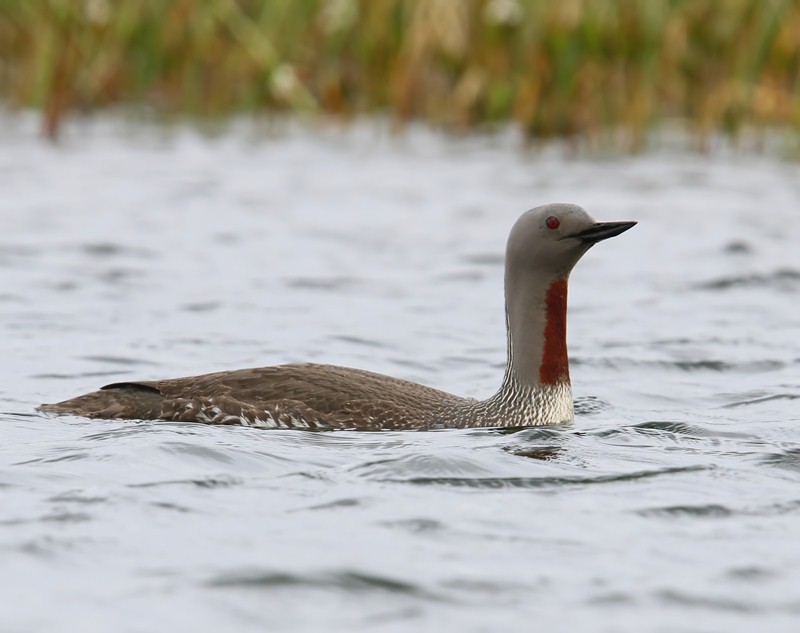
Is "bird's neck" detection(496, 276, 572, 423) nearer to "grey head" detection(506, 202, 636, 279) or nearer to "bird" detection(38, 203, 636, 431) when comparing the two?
"bird" detection(38, 203, 636, 431)

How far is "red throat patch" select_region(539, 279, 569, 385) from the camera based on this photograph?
7883 mm

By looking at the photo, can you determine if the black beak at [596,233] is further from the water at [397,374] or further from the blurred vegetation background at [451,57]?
the blurred vegetation background at [451,57]

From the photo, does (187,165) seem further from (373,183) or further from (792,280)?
(792,280)

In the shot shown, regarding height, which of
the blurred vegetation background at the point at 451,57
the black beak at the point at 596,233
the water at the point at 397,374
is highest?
the blurred vegetation background at the point at 451,57

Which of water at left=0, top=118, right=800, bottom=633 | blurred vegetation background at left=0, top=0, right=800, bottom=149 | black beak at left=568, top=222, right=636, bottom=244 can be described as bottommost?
water at left=0, top=118, right=800, bottom=633

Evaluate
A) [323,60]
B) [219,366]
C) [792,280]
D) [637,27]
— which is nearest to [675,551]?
[219,366]

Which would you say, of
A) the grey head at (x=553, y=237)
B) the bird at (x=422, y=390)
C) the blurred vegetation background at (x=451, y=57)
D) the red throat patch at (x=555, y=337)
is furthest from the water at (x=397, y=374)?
the grey head at (x=553, y=237)

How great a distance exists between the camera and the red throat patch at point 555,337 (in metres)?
7.88

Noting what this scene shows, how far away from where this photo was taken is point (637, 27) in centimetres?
1739

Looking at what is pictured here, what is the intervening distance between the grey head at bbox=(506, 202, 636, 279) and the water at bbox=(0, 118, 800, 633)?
0.81 m

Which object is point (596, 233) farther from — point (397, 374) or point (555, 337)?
point (397, 374)

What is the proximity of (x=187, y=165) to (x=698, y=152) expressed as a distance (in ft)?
19.9

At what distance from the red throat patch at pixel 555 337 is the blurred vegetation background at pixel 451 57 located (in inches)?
390

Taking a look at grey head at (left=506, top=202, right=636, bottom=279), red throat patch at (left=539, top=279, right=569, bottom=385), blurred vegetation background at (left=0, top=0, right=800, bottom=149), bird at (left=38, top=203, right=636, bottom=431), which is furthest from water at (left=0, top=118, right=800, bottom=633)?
grey head at (left=506, top=202, right=636, bottom=279)
